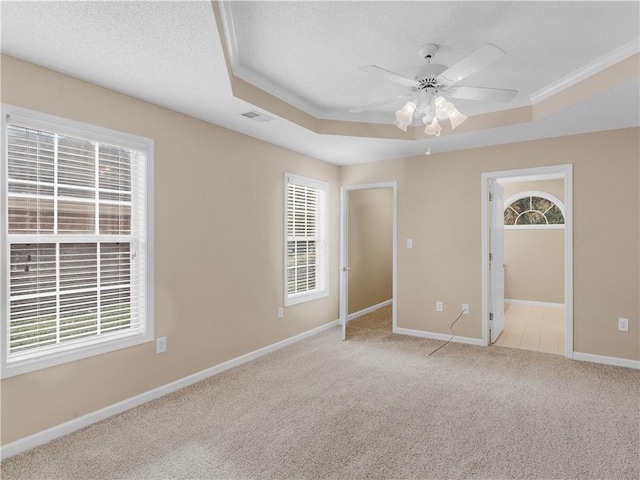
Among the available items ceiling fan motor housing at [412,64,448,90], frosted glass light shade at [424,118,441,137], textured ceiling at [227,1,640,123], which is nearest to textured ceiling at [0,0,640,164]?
textured ceiling at [227,1,640,123]

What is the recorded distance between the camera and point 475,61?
2016 mm

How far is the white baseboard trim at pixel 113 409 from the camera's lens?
2.19 m

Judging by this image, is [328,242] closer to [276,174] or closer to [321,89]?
[276,174]

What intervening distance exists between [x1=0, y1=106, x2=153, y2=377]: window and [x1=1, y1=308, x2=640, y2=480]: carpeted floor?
65 centimetres

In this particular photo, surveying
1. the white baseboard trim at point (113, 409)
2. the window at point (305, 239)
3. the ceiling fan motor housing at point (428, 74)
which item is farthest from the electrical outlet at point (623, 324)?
the white baseboard trim at point (113, 409)

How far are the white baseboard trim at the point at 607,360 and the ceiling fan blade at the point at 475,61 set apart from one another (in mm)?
3254

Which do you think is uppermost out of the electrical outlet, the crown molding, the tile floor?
the crown molding

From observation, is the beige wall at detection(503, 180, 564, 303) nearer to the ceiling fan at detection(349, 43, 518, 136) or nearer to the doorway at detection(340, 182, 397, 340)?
the doorway at detection(340, 182, 397, 340)

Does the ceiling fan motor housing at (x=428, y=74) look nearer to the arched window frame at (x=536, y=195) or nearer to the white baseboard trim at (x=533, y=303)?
the arched window frame at (x=536, y=195)

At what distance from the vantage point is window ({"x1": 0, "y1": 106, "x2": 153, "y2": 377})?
2209mm

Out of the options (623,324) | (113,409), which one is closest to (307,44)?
(113,409)

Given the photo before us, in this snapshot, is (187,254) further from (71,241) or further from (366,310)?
(366,310)

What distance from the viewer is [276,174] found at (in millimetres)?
4230

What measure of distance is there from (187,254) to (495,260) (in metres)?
3.61
